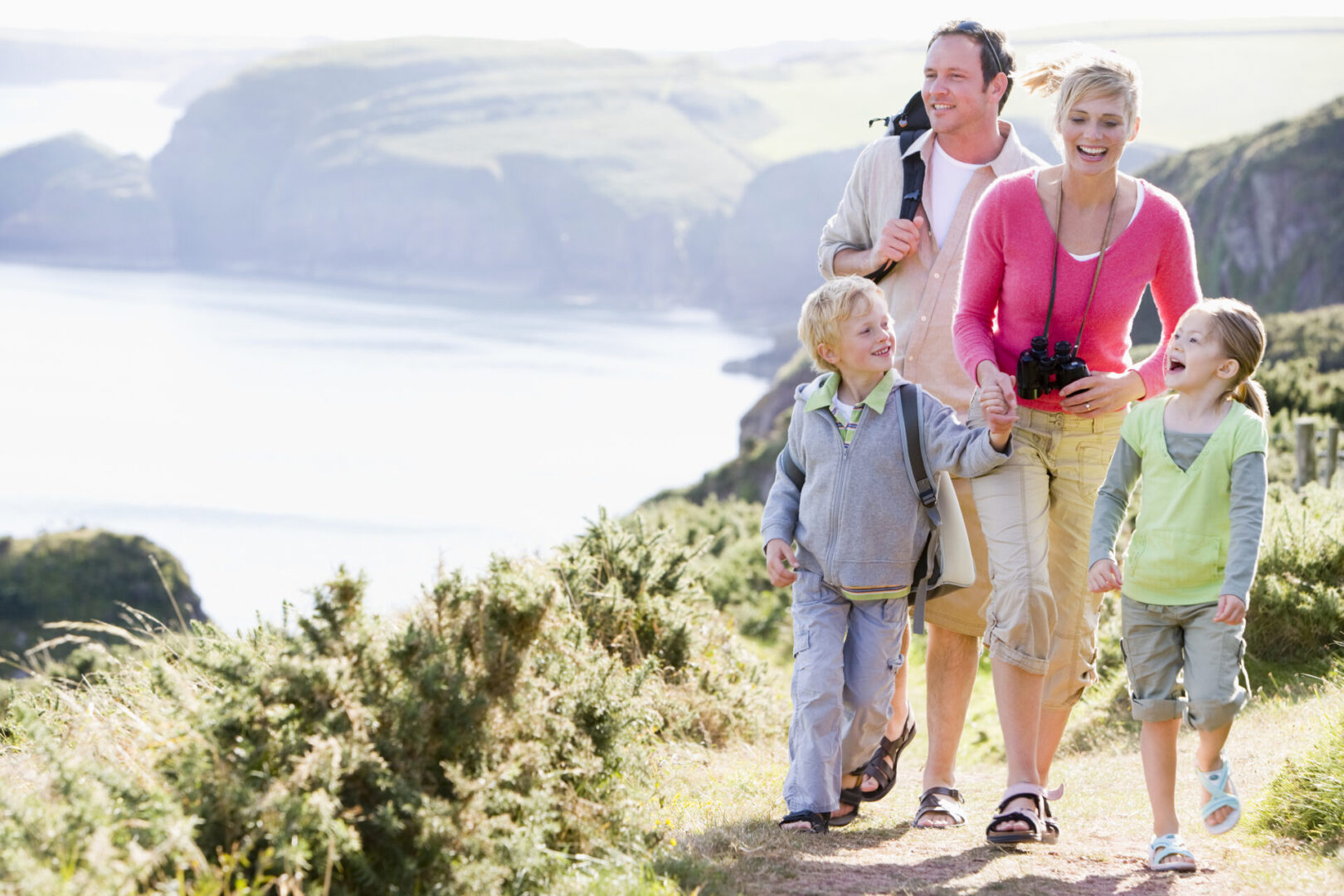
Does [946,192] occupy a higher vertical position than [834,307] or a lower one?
higher

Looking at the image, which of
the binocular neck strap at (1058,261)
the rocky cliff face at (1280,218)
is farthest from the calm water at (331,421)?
the binocular neck strap at (1058,261)

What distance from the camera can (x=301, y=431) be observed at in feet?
350

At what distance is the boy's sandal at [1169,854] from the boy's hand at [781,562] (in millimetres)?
1218

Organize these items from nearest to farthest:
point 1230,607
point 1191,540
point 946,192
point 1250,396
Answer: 1. point 1230,607
2. point 1191,540
3. point 1250,396
4. point 946,192

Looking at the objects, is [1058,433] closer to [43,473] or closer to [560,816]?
[560,816]

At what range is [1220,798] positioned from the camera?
309 centimetres

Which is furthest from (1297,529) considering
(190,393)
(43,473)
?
(190,393)

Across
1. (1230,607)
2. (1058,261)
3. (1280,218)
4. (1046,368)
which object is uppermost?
(1280,218)

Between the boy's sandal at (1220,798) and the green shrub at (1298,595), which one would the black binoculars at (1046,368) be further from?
the green shrub at (1298,595)

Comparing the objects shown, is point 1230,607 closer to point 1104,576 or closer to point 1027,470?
point 1104,576

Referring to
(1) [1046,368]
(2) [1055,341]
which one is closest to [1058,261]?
(2) [1055,341]

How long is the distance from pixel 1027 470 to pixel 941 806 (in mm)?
1131

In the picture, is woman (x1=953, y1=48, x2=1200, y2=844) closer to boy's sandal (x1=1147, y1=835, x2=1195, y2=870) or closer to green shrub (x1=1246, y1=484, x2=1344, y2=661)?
boy's sandal (x1=1147, y1=835, x2=1195, y2=870)

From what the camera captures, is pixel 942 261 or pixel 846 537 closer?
pixel 846 537
